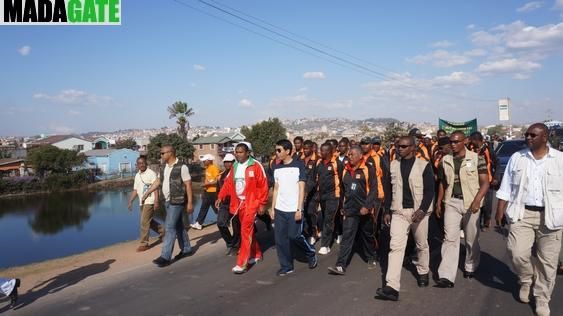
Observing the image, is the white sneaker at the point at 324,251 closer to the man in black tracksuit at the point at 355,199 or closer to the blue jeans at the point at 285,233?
the man in black tracksuit at the point at 355,199

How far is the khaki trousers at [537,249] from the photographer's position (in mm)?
4473

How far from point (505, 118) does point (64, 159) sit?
52.3 m

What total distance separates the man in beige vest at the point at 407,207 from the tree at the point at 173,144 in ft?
187

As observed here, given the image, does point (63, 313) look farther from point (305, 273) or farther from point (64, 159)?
point (64, 159)

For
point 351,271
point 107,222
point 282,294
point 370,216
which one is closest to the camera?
point 282,294

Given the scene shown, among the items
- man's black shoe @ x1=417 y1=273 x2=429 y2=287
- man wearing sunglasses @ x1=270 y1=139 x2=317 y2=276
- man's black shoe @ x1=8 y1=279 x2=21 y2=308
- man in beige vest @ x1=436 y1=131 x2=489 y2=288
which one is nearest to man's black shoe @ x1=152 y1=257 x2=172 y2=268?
man wearing sunglasses @ x1=270 y1=139 x2=317 y2=276

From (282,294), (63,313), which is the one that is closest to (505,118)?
Result: (282,294)

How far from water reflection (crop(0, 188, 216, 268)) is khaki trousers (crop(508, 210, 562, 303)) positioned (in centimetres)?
1661

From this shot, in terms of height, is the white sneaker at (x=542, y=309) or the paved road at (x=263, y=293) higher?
the white sneaker at (x=542, y=309)

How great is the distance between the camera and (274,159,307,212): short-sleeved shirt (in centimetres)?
624

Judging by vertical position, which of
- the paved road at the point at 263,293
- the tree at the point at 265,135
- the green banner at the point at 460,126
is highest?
the tree at the point at 265,135

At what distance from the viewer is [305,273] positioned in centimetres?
634

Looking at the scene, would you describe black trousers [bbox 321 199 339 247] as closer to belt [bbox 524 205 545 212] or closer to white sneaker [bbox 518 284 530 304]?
white sneaker [bbox 518 284 530 304]

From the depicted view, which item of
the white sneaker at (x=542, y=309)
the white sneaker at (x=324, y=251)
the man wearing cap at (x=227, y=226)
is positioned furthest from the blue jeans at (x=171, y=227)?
the white sneaker at (x=542, y=309)
